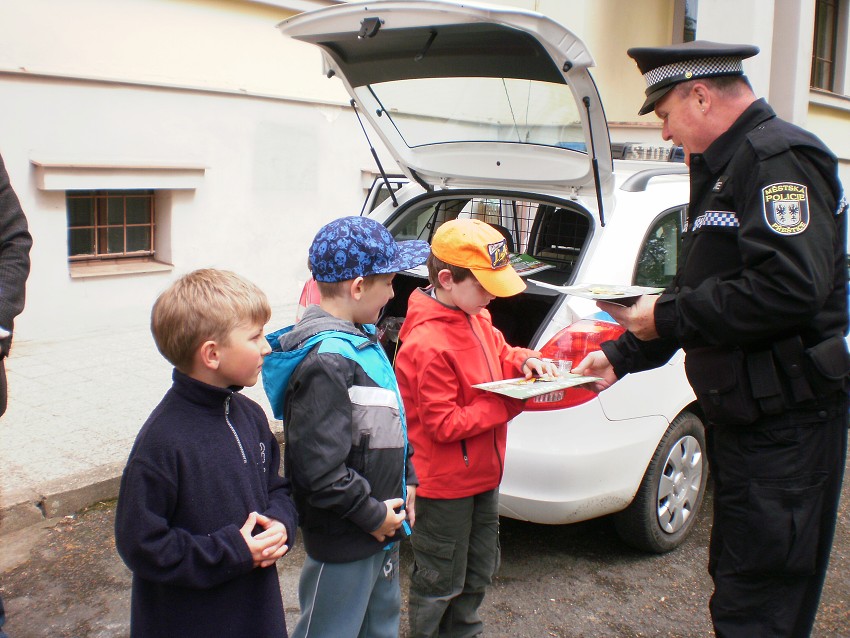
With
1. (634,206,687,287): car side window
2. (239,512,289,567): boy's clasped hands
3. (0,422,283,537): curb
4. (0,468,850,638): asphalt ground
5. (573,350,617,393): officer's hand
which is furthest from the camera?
(0,422,283,537): curb

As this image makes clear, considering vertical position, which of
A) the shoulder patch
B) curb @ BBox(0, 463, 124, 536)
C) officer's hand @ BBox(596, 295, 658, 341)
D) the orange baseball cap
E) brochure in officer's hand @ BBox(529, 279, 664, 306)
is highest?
the shoulder patch

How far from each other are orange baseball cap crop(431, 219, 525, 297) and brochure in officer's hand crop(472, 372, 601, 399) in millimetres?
280

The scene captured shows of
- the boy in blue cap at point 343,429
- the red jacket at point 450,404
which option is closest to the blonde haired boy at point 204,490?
the boy in blue cap at point 343,429

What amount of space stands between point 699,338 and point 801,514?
537mm

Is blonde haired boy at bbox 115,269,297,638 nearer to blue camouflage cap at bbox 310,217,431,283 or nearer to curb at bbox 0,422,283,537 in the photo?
blue camouflage cap at bbox 310,217,431,283

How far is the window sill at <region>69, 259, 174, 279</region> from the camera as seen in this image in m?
7.18

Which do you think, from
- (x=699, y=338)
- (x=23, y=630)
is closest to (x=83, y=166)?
(x=23, y=630)

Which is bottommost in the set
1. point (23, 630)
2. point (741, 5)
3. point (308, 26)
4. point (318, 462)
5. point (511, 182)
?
point (23, 630)

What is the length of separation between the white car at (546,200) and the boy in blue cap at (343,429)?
105cm

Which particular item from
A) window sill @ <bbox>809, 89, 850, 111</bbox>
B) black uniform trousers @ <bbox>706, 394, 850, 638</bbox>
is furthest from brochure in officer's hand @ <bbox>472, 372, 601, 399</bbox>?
window sill @ <bbox>809, 89, 850, 111</bbox>

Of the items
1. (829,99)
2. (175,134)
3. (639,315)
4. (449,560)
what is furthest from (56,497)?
(829,99)

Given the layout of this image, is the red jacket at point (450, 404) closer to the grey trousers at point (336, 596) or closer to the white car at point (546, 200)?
the grey trousers at point (336, 596)

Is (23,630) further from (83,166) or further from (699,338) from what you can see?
(83,166)

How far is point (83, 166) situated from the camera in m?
6.82
